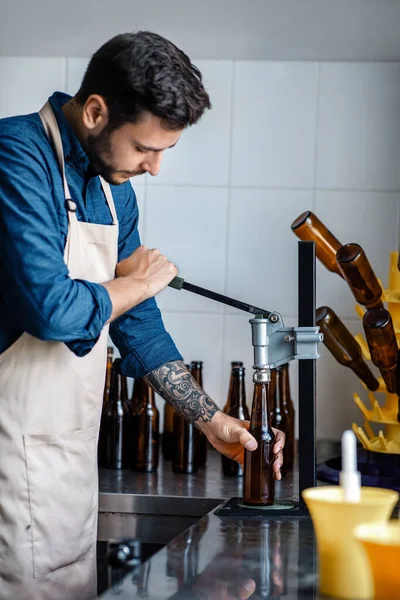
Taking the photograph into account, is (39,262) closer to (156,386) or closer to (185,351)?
(156,386)

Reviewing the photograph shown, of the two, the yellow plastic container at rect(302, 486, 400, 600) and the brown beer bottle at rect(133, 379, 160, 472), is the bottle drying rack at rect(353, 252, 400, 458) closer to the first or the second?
the brown beer bottle at rect(133, 379, 160, 472)

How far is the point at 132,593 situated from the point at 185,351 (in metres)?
1.35

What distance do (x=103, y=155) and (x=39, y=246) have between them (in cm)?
21

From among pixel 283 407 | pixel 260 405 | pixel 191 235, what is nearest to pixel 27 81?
pixel 191 235

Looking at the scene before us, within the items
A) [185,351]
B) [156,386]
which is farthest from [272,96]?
[156,386]

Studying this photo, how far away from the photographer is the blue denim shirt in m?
1.14

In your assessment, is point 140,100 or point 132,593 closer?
point 132,593

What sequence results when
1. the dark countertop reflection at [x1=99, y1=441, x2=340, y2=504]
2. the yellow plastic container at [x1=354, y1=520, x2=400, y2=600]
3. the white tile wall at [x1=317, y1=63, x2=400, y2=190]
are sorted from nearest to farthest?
the yellow plastic container at [x1=354, y1=520, x2=400, y2=600]
the dark countertop reflection at [x1=99, y1=441, x2=340, y2=504]
the white tile wall at [x1=317, y1=63, x2=400, y2=190]

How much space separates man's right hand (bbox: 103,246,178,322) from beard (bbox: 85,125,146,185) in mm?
132

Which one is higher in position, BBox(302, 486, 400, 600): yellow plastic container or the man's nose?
the man's nose

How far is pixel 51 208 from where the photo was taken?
1202 mm

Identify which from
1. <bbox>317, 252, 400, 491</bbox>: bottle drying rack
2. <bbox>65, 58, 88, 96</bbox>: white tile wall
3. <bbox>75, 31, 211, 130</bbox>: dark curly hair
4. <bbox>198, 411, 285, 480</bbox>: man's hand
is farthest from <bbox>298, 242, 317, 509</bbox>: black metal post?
<bbox>65, 58, 88, 96</bbox>: white tile wall

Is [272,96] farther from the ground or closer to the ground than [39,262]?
farther from the ground

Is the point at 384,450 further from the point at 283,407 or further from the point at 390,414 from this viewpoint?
the point at 283,407
